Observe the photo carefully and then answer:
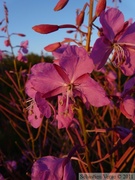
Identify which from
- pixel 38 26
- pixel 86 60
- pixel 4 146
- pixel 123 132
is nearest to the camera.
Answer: pixel 86 60

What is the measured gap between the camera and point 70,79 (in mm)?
1035

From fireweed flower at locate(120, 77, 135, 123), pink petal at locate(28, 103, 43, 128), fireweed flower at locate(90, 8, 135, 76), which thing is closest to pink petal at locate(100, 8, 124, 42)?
fireweed flower at locate(90, 8, 135, 76)

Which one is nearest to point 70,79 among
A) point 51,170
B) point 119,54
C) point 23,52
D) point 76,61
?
point 76,61

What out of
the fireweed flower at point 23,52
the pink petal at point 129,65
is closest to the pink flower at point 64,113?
the pink petal at point 129,65

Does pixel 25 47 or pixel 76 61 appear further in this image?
pixel 25 47

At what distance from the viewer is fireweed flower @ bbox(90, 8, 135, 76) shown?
100 cm

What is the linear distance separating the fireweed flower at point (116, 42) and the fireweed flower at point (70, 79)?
0.05 m

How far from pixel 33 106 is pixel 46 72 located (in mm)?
204

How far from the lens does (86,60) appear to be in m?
0.96

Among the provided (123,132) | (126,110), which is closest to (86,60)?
(126,110)

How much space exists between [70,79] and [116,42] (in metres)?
0.21

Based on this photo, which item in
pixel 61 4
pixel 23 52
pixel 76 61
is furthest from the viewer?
pixel 23 52

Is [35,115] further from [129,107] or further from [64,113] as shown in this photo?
[129,107]

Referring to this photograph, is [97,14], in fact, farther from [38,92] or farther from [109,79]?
[109,79]
